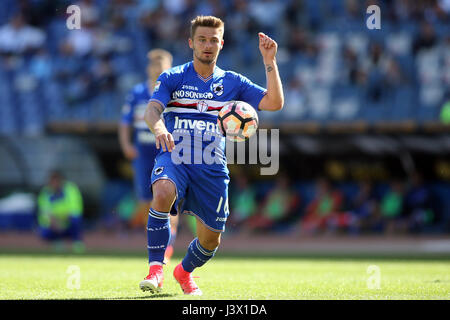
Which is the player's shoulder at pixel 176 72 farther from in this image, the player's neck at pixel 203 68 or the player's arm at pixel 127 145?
the player's arm at pixel 127 145

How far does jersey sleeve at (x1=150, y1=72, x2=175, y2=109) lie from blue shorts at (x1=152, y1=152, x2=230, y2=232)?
0.46 metres

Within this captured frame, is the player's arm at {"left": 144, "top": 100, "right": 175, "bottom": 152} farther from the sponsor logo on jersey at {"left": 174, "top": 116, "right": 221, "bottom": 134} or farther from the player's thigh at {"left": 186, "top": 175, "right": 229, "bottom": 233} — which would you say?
the player's thigh at {"left": 186, "top": 175, "right": 229, "bottom": 233}

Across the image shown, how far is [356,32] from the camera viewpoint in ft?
67.8

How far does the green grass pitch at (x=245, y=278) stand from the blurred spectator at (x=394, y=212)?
578cm

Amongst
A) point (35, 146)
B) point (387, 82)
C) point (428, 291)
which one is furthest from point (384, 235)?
point (428, 291)

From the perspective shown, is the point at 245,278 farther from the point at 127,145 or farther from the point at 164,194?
the point at 127,145

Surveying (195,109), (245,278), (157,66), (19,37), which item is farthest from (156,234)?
(19,37)

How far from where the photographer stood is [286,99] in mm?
19812

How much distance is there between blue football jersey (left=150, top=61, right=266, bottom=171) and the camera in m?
6.58

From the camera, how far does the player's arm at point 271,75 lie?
659 cm

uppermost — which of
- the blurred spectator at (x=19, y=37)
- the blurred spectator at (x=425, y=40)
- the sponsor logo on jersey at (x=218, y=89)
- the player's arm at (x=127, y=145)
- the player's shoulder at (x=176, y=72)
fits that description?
the blurred spectator at (x=19, y=37)

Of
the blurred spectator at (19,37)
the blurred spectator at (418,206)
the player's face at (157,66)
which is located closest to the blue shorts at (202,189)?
the player's face at (157,66)

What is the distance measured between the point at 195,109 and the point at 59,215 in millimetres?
9406

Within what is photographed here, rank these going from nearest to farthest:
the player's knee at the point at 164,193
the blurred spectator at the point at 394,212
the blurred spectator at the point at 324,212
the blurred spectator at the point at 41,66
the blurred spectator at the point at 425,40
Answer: the player's knee at the point at 164,193 → the blurred spectator at the point at 394,212 → the blurred spectator at the point at 324,212 → the blurred spectator at the point at 425,40 → the blurred spectator at the point at 41,66
